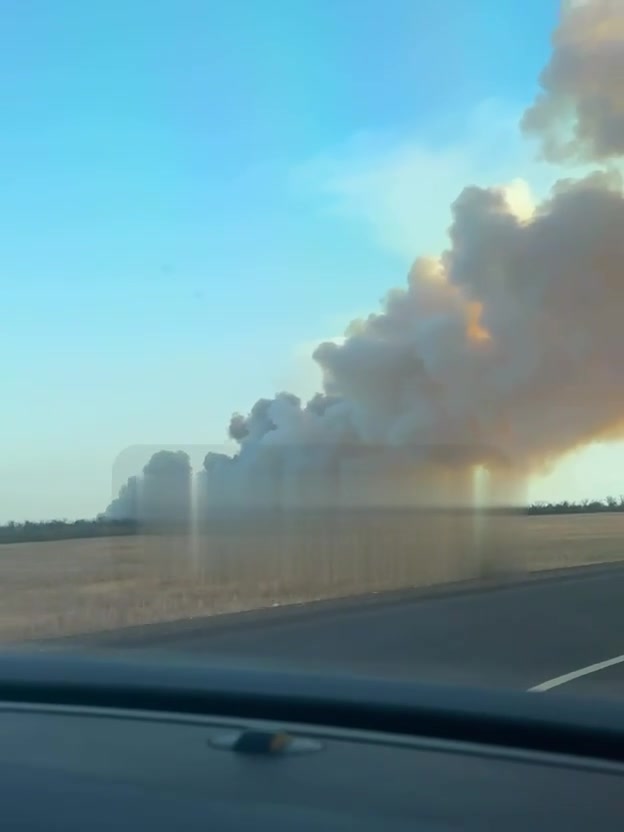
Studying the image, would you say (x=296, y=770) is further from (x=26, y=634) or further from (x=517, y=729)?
(x=26, y=634)

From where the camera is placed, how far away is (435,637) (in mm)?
14109

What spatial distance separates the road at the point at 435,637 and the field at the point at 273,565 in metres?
2.23

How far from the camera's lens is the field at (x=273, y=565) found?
1983 centimetres

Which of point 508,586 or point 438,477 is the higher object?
point 438,477

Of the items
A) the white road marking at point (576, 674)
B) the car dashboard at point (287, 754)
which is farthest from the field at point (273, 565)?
the car dashboard at point (287, 754)

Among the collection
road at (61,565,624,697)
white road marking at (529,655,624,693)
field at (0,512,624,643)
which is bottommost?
white road marking at (529,655,624,693)

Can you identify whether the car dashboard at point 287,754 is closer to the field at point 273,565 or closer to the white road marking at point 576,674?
the white road marking at point 576,674

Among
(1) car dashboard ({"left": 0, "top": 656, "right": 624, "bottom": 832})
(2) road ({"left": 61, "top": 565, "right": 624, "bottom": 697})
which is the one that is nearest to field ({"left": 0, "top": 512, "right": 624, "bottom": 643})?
(2) road ({"left": 61, "top": 565, "right": 624, "bottom": 697})

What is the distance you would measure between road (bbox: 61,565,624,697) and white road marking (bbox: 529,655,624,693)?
33mm

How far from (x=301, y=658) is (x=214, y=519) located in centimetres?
991

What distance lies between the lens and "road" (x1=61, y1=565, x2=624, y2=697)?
37.1 feet

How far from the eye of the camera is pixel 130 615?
17.2 metres

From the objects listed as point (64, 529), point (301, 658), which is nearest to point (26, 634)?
point (301, 658)

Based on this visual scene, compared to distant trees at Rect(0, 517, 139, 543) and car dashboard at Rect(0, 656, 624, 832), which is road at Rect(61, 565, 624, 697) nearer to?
car dashboard at Rect(0, 656, 624, 832)
